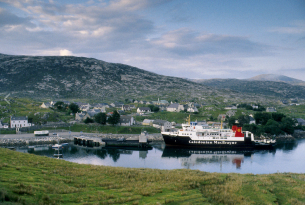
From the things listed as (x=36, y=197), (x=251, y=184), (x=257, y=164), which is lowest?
(x=257, y=164)

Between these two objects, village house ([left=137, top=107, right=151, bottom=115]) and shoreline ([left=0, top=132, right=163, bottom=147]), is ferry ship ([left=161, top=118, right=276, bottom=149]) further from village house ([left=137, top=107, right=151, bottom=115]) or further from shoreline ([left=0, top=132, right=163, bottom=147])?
village house ([left=137, top=107, right=151, bottom=115])

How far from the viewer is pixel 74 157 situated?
5362 centimetres

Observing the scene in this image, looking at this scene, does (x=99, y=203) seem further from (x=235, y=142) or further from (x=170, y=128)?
(x=170, y=128)

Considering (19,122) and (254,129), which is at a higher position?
(19,122)

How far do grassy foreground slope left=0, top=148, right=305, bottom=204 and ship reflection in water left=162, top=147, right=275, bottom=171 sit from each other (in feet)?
98.6

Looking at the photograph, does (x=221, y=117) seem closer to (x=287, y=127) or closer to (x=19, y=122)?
(x=287, y=127)

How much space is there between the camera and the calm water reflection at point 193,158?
159ft

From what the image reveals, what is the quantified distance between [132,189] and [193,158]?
4280 centimetres

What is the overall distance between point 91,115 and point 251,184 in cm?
8092

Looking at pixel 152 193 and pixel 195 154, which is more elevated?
pixel 152 193

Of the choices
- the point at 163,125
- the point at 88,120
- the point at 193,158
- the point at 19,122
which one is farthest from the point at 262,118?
the point at 19,122

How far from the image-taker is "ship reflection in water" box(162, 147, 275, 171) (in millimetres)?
53469

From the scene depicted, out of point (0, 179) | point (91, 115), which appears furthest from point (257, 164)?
point (91, 115)

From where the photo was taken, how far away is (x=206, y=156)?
196 feet
